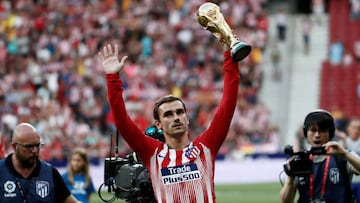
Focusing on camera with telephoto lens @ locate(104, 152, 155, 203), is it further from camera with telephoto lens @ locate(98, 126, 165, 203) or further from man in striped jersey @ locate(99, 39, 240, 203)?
man in striped jersey @ locate(99, 39, 240, 203)

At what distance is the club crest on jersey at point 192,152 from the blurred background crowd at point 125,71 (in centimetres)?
1713

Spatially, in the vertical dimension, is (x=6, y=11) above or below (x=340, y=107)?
above

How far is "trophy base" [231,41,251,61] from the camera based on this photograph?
759 centimetres

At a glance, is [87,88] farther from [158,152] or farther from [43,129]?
[158,152]

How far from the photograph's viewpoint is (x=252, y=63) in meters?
32.3

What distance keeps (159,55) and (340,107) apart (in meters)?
5.40

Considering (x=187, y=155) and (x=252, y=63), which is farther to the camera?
(x=252, y=63)

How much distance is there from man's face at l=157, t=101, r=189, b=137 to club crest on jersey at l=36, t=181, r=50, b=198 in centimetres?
157

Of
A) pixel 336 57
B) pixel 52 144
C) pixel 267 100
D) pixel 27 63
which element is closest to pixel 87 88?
pixel 27 63

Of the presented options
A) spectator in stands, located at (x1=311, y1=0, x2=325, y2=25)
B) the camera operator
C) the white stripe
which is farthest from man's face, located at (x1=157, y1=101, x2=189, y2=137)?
spectator in stands, located at (x1=311, y1=0, x2=325, y2=25)

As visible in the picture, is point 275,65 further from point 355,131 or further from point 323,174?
point 323,174

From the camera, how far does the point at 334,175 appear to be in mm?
8422

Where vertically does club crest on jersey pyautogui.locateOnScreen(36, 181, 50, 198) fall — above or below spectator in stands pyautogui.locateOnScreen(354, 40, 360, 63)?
below

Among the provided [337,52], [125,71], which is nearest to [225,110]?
[125,71]
